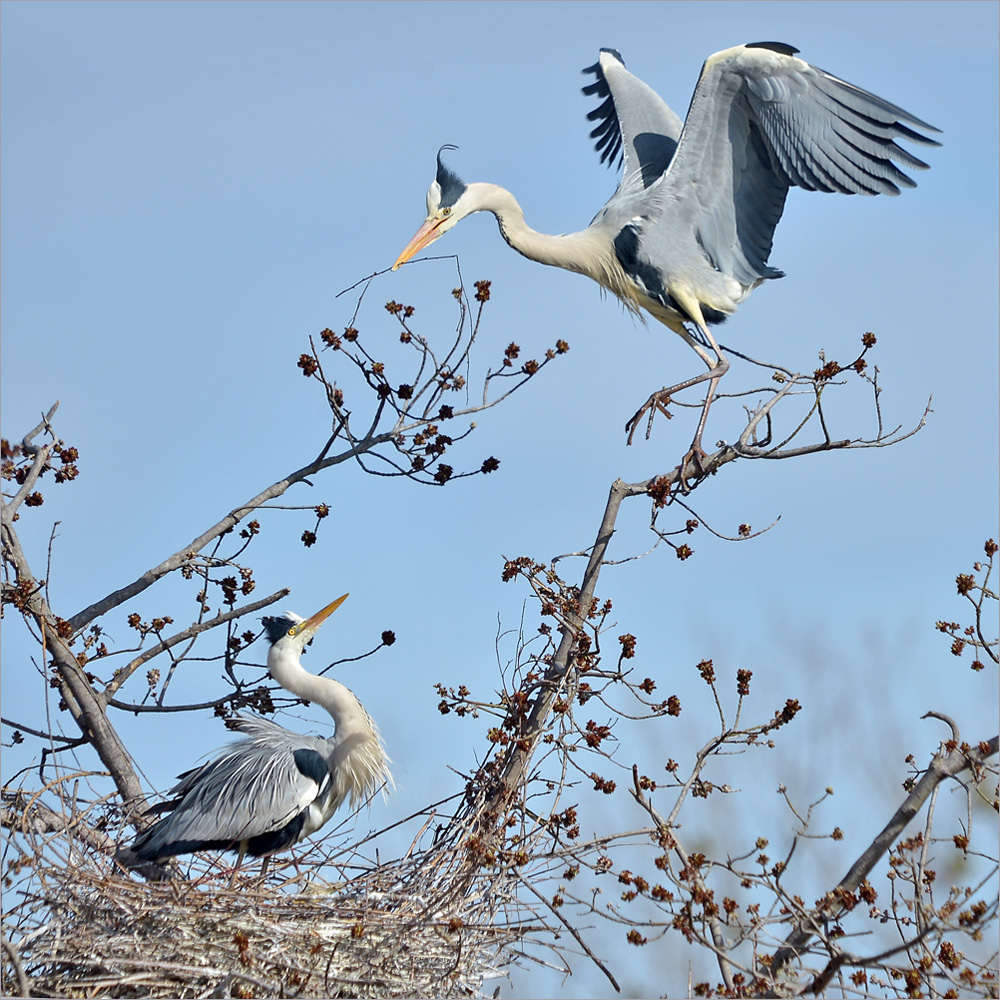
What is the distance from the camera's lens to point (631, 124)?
8547mm

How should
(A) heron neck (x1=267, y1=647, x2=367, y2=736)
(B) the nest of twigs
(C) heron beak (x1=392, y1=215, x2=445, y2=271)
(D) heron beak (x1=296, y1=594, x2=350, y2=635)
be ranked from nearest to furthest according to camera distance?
(B) the nest of twigs, (A) heron neck (x1=267, y1=647, x2=367, y2=736), (D) heron beak (x1=296, y1=594, x2=350, y2=635), (C) heron beak (x1=392, y1=215, x2=445, y2=271)

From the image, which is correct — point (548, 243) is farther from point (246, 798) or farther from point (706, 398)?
point (246, 798)

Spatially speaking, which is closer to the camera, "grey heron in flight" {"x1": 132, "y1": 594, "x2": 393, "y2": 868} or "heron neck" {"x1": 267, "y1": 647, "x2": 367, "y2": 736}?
"grey heron in flight" {"x1": 132, "y1": 594, "x2": 393, "y2": 868}

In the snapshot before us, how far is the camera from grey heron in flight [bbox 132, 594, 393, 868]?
577 centimetres

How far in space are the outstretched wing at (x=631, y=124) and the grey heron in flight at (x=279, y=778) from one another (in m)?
3.37

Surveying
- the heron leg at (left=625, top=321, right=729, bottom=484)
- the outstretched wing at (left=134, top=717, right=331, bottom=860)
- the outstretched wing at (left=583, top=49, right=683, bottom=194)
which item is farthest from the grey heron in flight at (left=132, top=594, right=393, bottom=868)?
the outstretched wing at (left=583, top=49, right=683, bottom=194)

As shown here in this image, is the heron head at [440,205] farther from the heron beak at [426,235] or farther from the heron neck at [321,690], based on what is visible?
the heron neck at [321,690]


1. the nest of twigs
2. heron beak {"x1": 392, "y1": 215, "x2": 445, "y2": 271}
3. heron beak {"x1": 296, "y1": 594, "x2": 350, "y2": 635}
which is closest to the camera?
the nest of twigs

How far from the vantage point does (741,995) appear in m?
4.34

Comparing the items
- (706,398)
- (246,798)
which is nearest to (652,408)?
(706,398)

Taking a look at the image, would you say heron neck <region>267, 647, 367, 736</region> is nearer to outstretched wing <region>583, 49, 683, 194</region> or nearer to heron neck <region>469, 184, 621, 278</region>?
heron neck <region>469, 184, 621, 278</region>

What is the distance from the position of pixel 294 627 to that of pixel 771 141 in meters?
3.58

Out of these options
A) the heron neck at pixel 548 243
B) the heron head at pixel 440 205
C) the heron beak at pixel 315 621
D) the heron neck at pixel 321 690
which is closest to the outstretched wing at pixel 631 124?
the heron neck at pixel 548 243

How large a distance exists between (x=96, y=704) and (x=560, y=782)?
2.10 m
